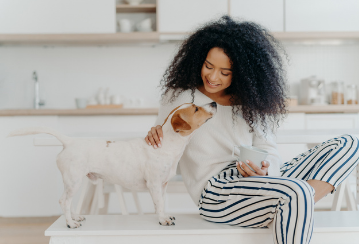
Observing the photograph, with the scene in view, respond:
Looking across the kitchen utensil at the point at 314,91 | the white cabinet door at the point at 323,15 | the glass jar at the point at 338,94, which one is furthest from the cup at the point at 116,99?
the glass jar at the point at 338,94

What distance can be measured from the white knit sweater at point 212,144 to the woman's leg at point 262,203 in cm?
4

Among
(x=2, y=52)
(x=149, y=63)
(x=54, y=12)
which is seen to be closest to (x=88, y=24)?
(x=54, y=12)

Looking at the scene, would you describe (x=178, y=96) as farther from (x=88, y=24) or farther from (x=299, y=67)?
(x=299, y=67)

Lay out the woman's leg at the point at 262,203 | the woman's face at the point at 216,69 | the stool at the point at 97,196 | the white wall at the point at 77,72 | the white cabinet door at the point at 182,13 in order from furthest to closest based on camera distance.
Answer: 1. the white wall at the point at 77,72
2. the white cabinet door at the point at 182,13
3. the stool at the point at 97,196
4. the woman's face at the point at 216,69
5. the woman's leg at the point at 262,203

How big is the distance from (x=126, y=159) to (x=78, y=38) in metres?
2.10

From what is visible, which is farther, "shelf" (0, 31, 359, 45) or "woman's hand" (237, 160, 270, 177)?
"shelf" (0, 31, 359, 45)

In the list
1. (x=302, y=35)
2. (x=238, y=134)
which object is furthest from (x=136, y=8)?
(x=238, y=134)

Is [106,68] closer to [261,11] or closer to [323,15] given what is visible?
[261,11]

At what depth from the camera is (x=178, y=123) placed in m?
1.10

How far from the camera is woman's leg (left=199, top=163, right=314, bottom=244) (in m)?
1.00

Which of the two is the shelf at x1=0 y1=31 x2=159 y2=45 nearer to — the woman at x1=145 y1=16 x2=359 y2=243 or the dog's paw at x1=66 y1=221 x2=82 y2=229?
the woman at x1=145 y1=16 x2=359 y2=243

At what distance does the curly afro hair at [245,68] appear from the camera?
4.25 feet

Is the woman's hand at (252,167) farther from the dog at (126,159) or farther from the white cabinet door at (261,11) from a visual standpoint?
the white cabinet door at (261,11)

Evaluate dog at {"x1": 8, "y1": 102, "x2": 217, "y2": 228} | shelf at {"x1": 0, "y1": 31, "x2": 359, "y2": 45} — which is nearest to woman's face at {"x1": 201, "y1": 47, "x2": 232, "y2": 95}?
dog at {"x1": 8, "y1": 102, "x2": 217, "y2": 228}
